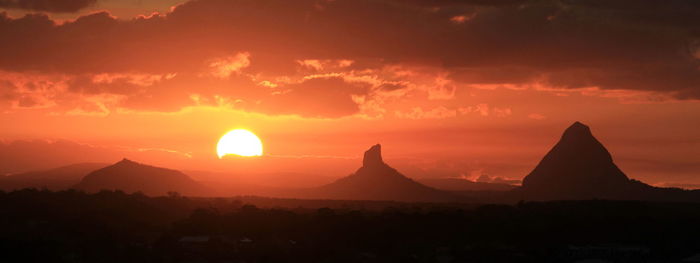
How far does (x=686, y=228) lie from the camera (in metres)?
92.9

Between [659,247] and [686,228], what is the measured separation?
44.7 feet

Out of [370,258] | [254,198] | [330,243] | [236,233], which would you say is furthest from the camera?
[254,198]

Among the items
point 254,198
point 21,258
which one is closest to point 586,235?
point 21,258

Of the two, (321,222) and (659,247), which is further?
(321,222)

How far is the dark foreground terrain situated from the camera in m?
71.8

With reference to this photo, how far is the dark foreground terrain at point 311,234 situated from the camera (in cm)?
7181

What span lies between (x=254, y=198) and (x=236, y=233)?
7492 centimetres

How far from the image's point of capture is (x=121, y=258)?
230ft

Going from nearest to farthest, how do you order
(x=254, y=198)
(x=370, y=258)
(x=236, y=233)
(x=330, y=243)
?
1. (x=370, y=258)
2. (x=330, y=243)
3. (x=236, y=233)
4. (x=254, y=198)

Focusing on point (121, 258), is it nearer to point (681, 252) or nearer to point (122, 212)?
point (122, 212)

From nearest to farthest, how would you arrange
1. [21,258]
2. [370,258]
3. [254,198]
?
1. [21,258]
2. [370,258]
3. [254,198]

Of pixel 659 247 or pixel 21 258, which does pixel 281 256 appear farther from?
pixel 659 247

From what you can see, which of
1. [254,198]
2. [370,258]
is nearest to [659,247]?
Answer: [370,258]

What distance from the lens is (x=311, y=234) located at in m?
84.0
